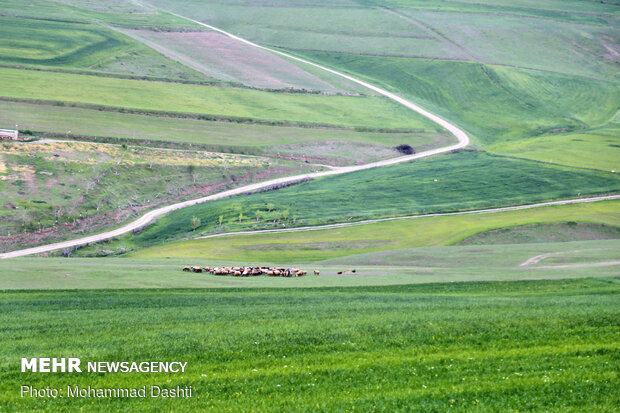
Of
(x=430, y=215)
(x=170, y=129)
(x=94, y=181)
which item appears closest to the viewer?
(x=430, y=215)

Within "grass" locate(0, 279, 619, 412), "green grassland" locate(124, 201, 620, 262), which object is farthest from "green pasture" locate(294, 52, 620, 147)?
"grass" locate(0, 279, 619, 412)

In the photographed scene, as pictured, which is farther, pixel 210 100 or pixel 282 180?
pixel 210 100

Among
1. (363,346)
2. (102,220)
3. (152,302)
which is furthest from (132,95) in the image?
(363,346)

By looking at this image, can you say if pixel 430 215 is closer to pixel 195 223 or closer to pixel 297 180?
pixel 297 180

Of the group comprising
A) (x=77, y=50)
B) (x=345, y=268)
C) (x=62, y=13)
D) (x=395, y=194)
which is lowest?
(x=345, y=268)

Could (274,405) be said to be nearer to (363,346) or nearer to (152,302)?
(363,346)

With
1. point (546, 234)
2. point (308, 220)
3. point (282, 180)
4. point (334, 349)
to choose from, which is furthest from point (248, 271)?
point (282, 180)

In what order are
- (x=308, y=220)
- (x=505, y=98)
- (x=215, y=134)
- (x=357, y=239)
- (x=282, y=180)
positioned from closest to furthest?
(x=357, y=239), (x=308, y=220), (x=282, y=180), (x=215, y=134), (x=505, y=98)

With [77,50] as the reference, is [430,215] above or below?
below
